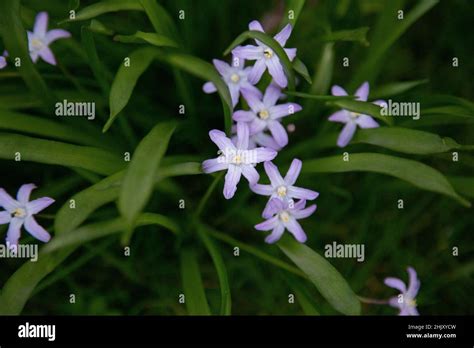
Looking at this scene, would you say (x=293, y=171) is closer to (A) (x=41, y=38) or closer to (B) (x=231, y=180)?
(B) (x=231, y=180)

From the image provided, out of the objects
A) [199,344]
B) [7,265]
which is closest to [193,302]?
[199,344]

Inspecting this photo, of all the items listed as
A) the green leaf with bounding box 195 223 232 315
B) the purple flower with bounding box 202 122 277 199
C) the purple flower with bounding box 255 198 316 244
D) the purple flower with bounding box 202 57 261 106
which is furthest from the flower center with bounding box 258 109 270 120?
the green leaf with bounding box 195 223 232 315

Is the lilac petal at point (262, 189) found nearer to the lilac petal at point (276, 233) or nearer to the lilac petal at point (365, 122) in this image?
the lilac petal at point (276, 233)

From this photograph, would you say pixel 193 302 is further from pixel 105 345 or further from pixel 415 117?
pixel 415 117

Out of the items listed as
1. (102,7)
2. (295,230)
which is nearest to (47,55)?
(102,7)

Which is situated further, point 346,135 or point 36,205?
point 346,135

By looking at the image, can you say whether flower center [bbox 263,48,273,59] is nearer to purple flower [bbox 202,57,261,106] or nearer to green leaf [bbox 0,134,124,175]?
purple flower [bbox 202,57,261,106]
